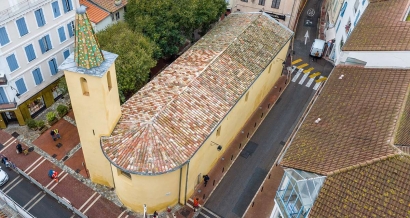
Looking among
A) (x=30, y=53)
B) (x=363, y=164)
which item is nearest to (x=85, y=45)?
(x=30, y=53)

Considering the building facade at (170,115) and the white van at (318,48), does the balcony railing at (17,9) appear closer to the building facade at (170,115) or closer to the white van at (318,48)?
the building facade at (170,115)

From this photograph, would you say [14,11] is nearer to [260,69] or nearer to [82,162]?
[82,162]

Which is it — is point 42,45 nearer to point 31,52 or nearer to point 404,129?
point 31,52

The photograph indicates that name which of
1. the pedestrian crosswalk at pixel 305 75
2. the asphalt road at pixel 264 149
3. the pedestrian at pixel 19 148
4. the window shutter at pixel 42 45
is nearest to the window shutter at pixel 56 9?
the window shutter at pixel 42 45

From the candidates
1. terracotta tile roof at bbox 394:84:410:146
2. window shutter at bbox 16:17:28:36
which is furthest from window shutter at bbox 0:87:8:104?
terracotta tile roof at bbox 394:84:410:146

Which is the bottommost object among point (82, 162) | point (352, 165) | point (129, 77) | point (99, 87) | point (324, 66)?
point (82, 162)

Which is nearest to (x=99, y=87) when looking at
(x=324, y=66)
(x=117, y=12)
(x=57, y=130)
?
(x=57, y=130)

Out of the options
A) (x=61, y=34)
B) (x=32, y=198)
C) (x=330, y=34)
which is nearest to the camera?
(x=32, y=198)
